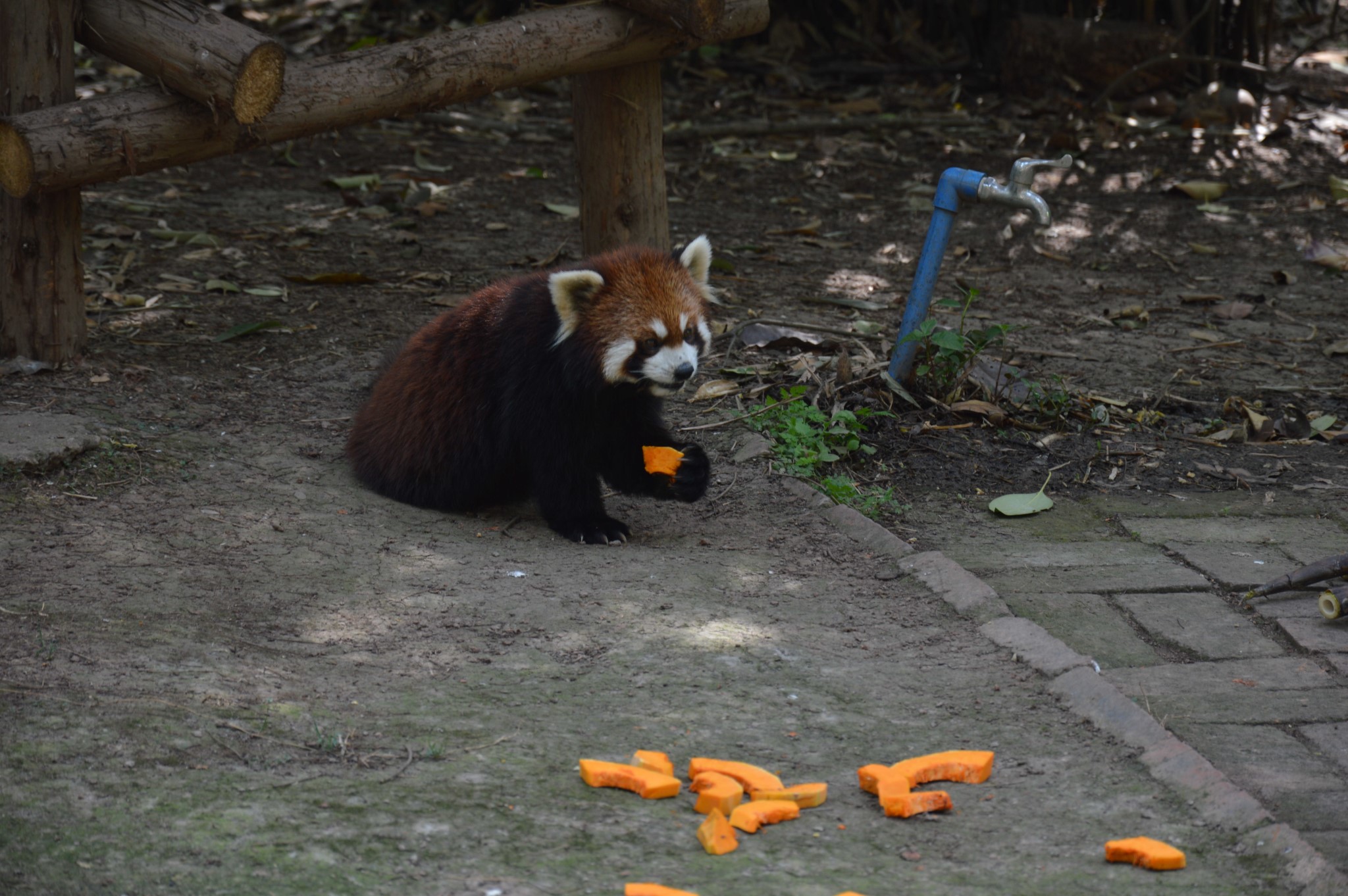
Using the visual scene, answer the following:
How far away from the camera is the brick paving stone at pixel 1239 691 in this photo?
3240 mm

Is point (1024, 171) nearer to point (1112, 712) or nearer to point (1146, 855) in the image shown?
point (1112, 712)

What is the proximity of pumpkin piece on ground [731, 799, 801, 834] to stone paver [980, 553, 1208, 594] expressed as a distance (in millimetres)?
1591

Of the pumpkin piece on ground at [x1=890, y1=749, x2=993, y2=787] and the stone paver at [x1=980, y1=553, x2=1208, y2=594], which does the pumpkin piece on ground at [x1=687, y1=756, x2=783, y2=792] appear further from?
the stone paver at [x1=980, y1=553, x2=1208, y2=594]

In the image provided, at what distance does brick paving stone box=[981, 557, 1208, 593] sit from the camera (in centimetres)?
411

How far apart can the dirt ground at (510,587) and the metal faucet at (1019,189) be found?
38.1 inches

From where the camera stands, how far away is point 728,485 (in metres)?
A: 5.11

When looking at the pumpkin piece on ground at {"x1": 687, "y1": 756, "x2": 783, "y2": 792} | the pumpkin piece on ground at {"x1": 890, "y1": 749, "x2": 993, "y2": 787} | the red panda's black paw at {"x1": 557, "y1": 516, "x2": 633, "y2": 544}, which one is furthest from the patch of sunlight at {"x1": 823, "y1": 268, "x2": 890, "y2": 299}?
the pumpkin piece on ground at {"x1": 687, "y1": 756, "x2": 783, "y2": 792}

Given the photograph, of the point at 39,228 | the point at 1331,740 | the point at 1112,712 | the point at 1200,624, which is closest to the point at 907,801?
the point at 1112,712

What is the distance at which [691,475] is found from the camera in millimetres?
4734

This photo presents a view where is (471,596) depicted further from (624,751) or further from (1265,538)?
(1265,538)

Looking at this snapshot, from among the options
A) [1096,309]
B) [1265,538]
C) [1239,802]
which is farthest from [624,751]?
[1096,309]

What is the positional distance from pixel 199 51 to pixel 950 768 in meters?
3.69

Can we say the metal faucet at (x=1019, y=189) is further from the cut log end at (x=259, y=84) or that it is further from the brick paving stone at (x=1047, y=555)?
the cut log end at (x=259, y=84)

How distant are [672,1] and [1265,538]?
3224 mm
